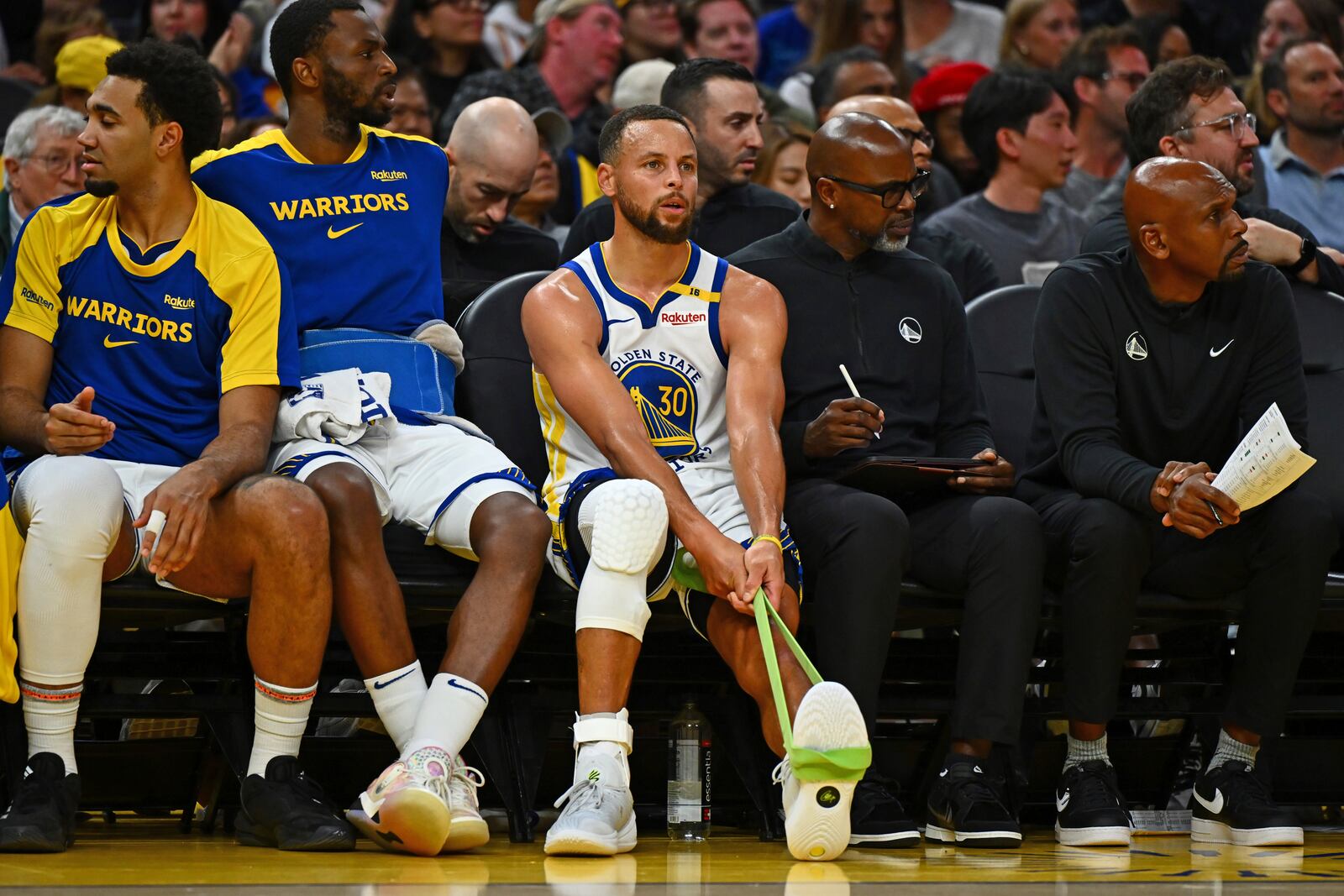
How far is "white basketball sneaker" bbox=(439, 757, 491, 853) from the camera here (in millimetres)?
3596

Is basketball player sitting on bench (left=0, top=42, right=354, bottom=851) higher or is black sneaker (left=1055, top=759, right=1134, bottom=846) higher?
basketball player sitting on bench (left=0, top=42, right=354, bottom=851)

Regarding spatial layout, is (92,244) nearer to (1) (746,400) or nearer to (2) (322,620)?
(2) (322,620)

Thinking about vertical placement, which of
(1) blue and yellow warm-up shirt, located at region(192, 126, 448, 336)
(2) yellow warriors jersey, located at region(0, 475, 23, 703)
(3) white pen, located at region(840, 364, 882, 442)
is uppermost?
(1) blue and yellow warm-up shirt, located at region(192, 126, 448, 336)

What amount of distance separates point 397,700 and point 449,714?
19 centimetres

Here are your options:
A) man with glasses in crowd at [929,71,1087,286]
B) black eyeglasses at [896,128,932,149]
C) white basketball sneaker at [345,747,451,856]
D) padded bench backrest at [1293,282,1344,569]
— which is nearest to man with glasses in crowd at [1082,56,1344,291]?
padded bench backrest at [1293,282,1344,569]

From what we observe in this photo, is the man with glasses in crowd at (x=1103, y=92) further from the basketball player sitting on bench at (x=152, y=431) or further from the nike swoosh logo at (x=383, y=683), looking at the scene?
the nike swoosh logo at (x=383, y=683)

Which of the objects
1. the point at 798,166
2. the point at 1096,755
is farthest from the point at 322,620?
the point at 798,166

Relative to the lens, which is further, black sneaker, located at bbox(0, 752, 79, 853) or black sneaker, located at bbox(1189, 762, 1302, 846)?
black sneaker, located at bbox(1189, 762, 1302, 846)

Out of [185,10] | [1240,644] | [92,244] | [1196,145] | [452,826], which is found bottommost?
[452,826]

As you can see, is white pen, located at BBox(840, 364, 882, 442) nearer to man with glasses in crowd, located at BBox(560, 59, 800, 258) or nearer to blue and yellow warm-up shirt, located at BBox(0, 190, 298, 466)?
man with glasses in crowd, located at BBox(560, 59, 800, 258)

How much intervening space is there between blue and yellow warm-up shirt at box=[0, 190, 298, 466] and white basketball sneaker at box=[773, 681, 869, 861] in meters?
1.46

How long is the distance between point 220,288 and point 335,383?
345 mm

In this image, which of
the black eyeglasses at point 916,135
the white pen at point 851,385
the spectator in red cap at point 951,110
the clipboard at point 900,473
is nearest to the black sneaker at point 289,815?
the clipboard at point 900,473

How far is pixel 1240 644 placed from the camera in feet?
14.0
